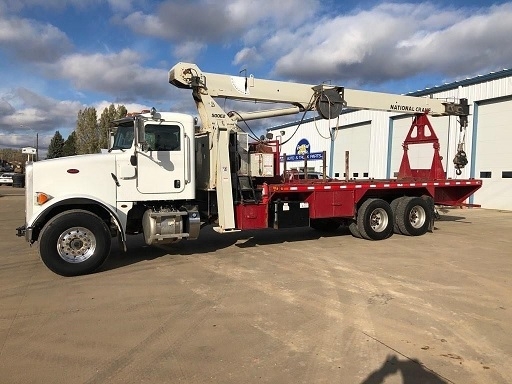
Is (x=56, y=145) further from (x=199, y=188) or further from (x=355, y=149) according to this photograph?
(x=199, y=188)

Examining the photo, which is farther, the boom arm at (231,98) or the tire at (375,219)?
the tire at (375,219)

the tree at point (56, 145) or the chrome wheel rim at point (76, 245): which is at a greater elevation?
the tree at point (56, 145)

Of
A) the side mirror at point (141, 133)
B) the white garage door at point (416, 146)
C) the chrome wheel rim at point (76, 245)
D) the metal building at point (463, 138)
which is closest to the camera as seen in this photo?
the chrome wheel rim at point (76, 245)

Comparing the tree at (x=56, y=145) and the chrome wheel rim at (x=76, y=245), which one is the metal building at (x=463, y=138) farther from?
the tree at (x=56, y=145)

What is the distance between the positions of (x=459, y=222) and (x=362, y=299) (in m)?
11.2

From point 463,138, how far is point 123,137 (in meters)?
12.1

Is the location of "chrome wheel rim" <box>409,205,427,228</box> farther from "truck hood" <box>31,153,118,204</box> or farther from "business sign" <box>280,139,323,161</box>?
"business sign" <box>280,139,323,161</box>

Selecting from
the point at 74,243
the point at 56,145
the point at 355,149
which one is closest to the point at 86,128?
the point at 56,145

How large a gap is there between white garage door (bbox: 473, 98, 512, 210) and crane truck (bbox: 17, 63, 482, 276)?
10028 mm

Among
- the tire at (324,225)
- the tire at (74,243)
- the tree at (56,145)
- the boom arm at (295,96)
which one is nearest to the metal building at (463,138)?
the boom arm at (295,96)

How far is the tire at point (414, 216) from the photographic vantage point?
11680mm

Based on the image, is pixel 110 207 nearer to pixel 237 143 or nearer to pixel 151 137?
pixel 151 137

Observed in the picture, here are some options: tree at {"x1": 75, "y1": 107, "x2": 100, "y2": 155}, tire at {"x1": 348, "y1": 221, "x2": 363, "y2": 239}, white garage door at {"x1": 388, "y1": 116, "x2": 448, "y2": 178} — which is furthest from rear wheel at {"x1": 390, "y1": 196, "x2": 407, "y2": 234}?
tree at {"x1": 75, "y1": 107, "x2": 100, "y2": 155}

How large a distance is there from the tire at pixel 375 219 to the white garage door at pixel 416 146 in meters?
13.0
